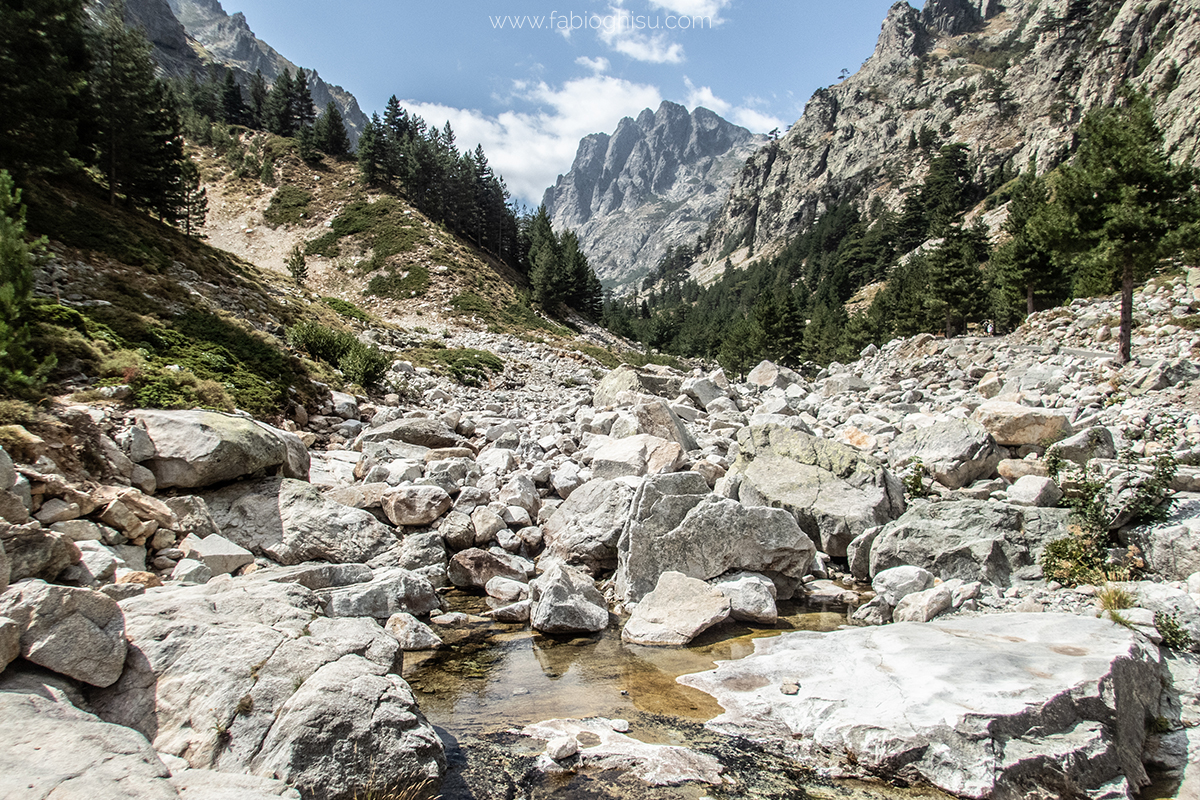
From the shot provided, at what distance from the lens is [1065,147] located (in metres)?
104

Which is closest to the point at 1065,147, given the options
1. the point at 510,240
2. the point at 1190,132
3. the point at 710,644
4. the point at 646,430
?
the point at 1190,132

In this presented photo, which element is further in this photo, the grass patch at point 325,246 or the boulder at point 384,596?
the grass patch at point 325,246

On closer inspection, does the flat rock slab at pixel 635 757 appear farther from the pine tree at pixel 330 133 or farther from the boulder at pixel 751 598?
the pine tree at pixel 330 133

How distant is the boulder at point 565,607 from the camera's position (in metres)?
8.56

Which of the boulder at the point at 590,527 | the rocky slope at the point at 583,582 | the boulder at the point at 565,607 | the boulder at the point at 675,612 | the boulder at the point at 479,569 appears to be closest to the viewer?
the rocky slope at the point at 583,582

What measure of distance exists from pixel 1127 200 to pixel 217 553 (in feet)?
104

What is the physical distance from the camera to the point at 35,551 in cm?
531

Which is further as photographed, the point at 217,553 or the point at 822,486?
the point at 822,486

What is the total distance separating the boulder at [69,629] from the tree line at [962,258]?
96.4ft

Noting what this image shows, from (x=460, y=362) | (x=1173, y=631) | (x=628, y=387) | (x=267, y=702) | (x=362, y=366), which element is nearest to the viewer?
(x=267, y=702)

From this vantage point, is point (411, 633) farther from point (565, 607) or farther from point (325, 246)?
point (325, 246)

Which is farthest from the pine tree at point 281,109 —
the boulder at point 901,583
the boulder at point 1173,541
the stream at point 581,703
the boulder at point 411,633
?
the boulder at point 1173,541

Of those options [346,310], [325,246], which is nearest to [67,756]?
[346,310]

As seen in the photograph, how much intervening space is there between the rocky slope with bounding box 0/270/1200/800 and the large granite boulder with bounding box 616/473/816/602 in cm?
5
